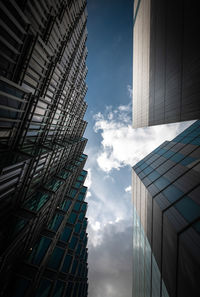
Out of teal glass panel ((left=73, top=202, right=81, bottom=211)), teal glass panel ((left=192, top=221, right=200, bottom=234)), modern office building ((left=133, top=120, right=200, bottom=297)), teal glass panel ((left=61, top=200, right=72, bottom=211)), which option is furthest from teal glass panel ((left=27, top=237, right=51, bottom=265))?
teal glass panel ((left=73, top=202, right=81, bottom=211))

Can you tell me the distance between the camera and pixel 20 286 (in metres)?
13.2

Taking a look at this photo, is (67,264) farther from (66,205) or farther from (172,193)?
(172,193)

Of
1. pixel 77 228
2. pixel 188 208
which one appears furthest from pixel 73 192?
pixel 188 208

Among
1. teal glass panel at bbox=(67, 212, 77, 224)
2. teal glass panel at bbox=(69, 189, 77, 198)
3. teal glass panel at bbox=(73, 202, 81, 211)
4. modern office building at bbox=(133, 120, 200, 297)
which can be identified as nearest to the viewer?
modern office building at bbox=(133, 120, 200, 297)

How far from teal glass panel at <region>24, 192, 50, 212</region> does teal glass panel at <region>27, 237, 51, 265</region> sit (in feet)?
22.7

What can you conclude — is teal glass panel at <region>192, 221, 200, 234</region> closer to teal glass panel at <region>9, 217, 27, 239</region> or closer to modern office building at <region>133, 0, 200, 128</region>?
modern office building at <region>133, 0, 200, 128</region>

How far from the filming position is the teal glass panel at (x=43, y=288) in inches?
630

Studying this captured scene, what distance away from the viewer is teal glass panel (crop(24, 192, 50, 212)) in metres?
14.4

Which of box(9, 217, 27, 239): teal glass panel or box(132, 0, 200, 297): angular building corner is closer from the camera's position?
box(132, 0, 200, 297): angular building corner

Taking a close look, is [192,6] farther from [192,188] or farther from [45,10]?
[45,10]

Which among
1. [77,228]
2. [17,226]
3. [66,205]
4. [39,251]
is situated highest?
[66,205]

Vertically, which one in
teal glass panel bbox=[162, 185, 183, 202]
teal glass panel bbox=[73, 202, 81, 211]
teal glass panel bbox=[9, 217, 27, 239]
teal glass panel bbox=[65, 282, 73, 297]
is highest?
teal glass panel bbox=[73, 202, 81, 211]

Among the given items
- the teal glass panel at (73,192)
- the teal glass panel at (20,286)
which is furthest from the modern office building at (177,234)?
the teal glass panel at (73,192)

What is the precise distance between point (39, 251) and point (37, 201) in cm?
760
